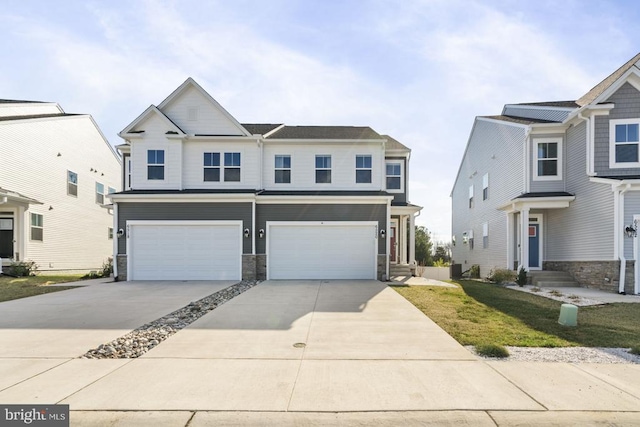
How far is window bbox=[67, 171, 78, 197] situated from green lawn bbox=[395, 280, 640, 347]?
20.3 metres


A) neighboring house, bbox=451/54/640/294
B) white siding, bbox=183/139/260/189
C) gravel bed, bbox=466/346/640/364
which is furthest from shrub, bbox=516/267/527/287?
white siding, bbox=183/139/260/189

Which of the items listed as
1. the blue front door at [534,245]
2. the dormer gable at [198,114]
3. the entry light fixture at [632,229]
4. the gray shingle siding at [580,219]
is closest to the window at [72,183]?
the dormer gable at [198,114]

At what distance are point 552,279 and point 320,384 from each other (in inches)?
505

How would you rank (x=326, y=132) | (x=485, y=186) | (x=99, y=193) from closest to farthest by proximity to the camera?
(x=326, y=132) < (x=485, y=186) < (x=99, y=193)

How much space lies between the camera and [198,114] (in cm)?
1554

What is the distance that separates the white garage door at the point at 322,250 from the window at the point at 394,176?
3119 millimetres

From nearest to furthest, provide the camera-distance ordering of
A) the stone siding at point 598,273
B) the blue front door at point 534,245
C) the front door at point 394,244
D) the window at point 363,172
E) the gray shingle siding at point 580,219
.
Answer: the stone siding at point 598,273
the gray shingle siding at point 580,219
the blue front door at point 534,245
the window at point 363,172
the front door at point 394,244

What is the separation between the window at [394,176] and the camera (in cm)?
1667

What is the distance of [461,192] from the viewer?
23.9 metres

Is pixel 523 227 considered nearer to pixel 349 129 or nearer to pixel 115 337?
pixel 349 129

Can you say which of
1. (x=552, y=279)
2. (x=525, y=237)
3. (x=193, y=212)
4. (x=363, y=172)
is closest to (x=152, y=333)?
(x=193, y=212)

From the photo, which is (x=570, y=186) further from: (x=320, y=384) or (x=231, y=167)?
(x=320, y=384)

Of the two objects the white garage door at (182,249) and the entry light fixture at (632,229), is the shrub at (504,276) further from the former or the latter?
the white garage door at (182,249)

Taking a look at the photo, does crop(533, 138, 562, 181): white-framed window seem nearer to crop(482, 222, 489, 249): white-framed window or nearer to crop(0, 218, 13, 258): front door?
crop(482, 222, 489, 249): white-framed window
